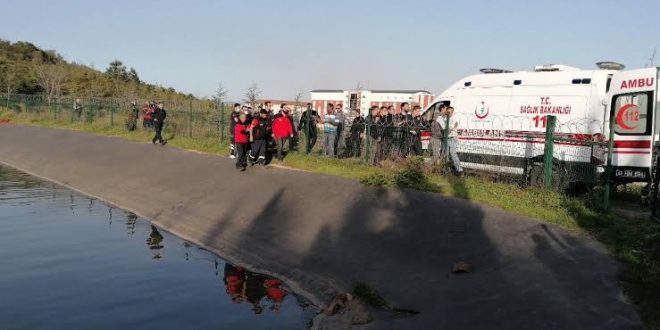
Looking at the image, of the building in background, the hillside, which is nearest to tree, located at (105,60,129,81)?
the hillside

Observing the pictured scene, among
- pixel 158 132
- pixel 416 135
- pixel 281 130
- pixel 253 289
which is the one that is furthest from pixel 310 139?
pixel 253 289

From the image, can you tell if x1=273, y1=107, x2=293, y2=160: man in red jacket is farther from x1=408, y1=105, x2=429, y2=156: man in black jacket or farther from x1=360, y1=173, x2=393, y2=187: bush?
x1=360, y1=173, x2=393, y2=187: bush

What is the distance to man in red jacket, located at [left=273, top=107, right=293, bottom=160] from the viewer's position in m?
19.5

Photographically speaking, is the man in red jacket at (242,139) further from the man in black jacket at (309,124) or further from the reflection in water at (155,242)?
the reflection in water at (155,242)

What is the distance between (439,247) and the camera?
10.3 m

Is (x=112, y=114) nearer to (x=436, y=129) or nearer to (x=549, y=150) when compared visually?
(x=436, y=129)

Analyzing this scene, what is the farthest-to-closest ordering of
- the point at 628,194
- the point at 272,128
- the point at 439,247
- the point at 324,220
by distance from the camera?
the point at 272,128
the point at 628,194
the point at 324,220
the point at 439,247

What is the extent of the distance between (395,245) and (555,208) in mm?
3296

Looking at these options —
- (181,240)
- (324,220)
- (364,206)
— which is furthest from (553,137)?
(181,240)

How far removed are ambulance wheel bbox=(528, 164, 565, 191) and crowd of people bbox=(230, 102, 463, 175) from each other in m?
1.66

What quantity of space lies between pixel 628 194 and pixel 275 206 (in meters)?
8.39

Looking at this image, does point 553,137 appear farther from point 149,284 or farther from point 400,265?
point 149,284

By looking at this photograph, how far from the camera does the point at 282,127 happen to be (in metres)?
19.5

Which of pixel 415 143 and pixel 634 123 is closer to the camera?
pixel 634 123
